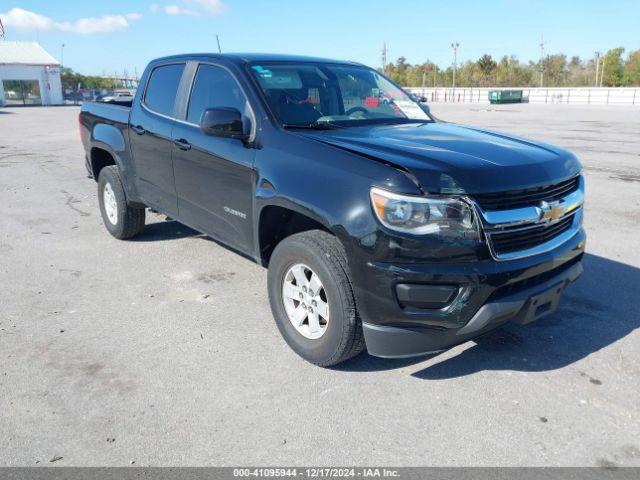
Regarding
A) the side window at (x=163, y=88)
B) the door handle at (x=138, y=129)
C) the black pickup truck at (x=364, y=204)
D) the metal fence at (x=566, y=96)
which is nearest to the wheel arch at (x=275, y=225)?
the black pickup truck at (x=364, y=204)

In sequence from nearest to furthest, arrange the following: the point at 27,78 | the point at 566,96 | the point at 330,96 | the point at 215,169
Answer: the point at 215,169, the point at 330,96, the point at 27,78, the point at 566,96

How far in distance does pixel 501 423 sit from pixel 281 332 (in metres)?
1.46

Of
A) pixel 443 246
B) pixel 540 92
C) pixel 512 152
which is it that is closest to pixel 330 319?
pixel 443 246

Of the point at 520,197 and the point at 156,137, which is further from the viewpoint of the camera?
the point at 156,137

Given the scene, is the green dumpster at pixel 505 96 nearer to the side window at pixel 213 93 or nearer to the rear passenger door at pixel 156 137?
the rear passenger door at pixel 156 137

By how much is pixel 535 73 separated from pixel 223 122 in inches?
4850

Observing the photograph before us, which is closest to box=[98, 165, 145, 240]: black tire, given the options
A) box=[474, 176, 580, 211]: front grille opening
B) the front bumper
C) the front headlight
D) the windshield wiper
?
the windshield wiper

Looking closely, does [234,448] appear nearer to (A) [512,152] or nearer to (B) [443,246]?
(B) [443,246]

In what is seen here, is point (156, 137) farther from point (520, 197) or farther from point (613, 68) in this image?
point (613, 68)

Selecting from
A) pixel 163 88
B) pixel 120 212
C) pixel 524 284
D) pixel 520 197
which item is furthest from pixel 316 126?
pixel 120 212

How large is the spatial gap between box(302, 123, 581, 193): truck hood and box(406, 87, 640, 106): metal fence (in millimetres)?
53772

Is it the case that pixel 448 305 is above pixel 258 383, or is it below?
above

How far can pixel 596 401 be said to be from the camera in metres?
3.00

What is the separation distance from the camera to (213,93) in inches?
166
